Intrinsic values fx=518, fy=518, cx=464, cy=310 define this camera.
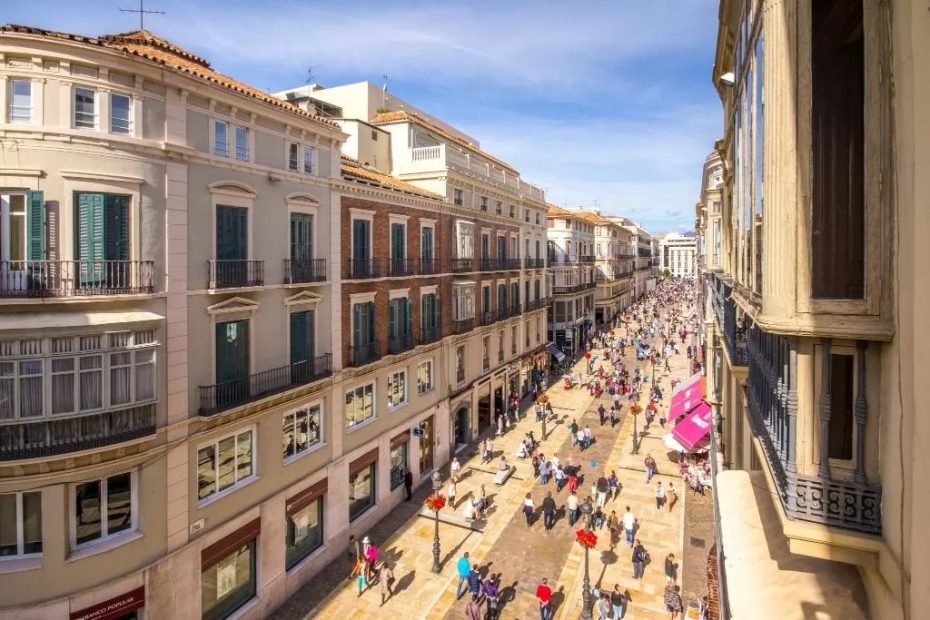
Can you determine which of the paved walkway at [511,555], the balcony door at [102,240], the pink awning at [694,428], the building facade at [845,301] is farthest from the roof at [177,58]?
the pink awning at [694,428]

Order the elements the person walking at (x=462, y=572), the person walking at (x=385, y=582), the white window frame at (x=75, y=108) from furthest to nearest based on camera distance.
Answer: the person walking at (x=462, y=572)
the person walking at (x=385, y=582)
the white window frame at (x=75, y=108)

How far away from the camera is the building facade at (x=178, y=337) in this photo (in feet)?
35.8

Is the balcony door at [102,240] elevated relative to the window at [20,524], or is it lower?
elevated

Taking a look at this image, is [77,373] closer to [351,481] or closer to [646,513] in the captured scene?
[351,481]

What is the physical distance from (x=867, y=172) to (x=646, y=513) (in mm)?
19458

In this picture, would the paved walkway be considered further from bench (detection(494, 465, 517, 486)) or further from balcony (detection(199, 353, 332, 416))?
balcony (detection(199, 353, 332, 416))

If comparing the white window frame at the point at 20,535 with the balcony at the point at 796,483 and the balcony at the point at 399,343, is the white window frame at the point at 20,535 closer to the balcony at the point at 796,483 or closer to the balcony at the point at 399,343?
the balcony at the point at 399,343

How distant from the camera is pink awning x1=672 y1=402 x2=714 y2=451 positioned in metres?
24.5

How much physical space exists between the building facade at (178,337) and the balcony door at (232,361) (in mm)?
68

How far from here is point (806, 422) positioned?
5625mm

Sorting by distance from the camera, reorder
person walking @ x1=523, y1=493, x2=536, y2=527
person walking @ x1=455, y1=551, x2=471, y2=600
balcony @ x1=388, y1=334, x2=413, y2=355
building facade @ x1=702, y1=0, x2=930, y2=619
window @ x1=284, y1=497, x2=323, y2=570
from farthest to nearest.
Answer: balcony @ x1=388, y1=334, x2=413, y2=355
person walking @ x1=523, y1=493, x2=536, y2=527
window @ x1=284, y1=497, x2=323, y2=570
person walking @ x1=455, y1=551, x2=471, y2=600
building facade @ x1=702, y1=0, x2=930, y2=619

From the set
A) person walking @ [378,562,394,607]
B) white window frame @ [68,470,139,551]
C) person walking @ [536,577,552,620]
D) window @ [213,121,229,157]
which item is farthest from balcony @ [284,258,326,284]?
person walking @ [536,577,552,620]

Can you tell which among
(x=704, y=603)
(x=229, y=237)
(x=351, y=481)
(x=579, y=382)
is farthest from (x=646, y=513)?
(x=579, y=382)

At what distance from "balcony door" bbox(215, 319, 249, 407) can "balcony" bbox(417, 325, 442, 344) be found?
405 inches
